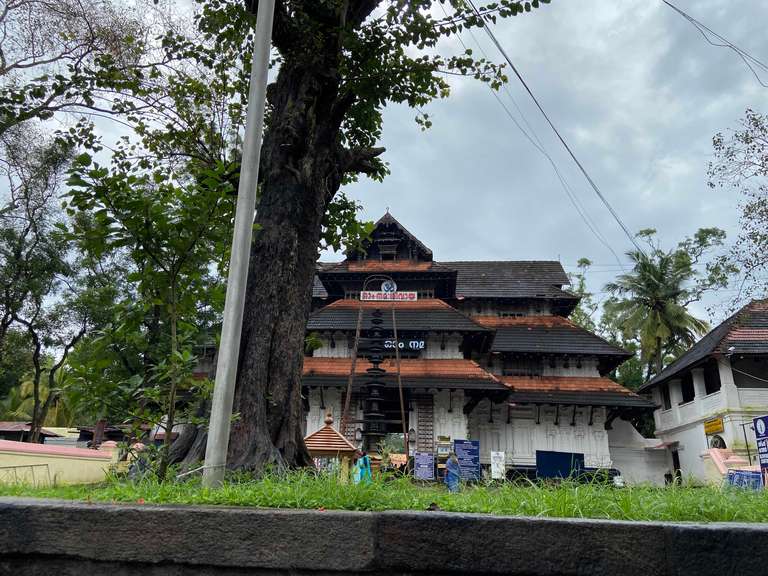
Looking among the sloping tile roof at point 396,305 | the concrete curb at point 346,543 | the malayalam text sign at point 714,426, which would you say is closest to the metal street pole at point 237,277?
the concrete curb at point 346,543

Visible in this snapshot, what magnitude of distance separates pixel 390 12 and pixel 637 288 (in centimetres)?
3061

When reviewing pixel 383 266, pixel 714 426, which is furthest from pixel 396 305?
pixel 714 426

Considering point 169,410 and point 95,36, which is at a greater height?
point 95,36

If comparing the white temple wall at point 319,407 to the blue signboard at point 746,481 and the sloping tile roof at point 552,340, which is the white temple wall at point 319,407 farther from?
the blue signboard at point 746,481

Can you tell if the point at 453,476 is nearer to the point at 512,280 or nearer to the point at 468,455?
the point at 468,455

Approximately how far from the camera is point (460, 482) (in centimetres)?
383

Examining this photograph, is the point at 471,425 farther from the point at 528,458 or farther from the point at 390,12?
the point at 390,12

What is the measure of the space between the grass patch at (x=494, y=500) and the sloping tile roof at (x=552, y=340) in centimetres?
1989

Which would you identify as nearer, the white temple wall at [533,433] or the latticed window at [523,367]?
the white temple wall at [533,433]

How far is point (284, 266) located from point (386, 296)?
15580mm

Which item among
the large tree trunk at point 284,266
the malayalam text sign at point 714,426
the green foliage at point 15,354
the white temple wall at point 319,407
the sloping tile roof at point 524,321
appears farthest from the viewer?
the sloping tile roof at point 524,321

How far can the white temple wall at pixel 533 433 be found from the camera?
2143cm

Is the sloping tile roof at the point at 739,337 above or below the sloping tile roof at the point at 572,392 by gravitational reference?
above

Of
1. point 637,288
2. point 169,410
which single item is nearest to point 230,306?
point 169,410
